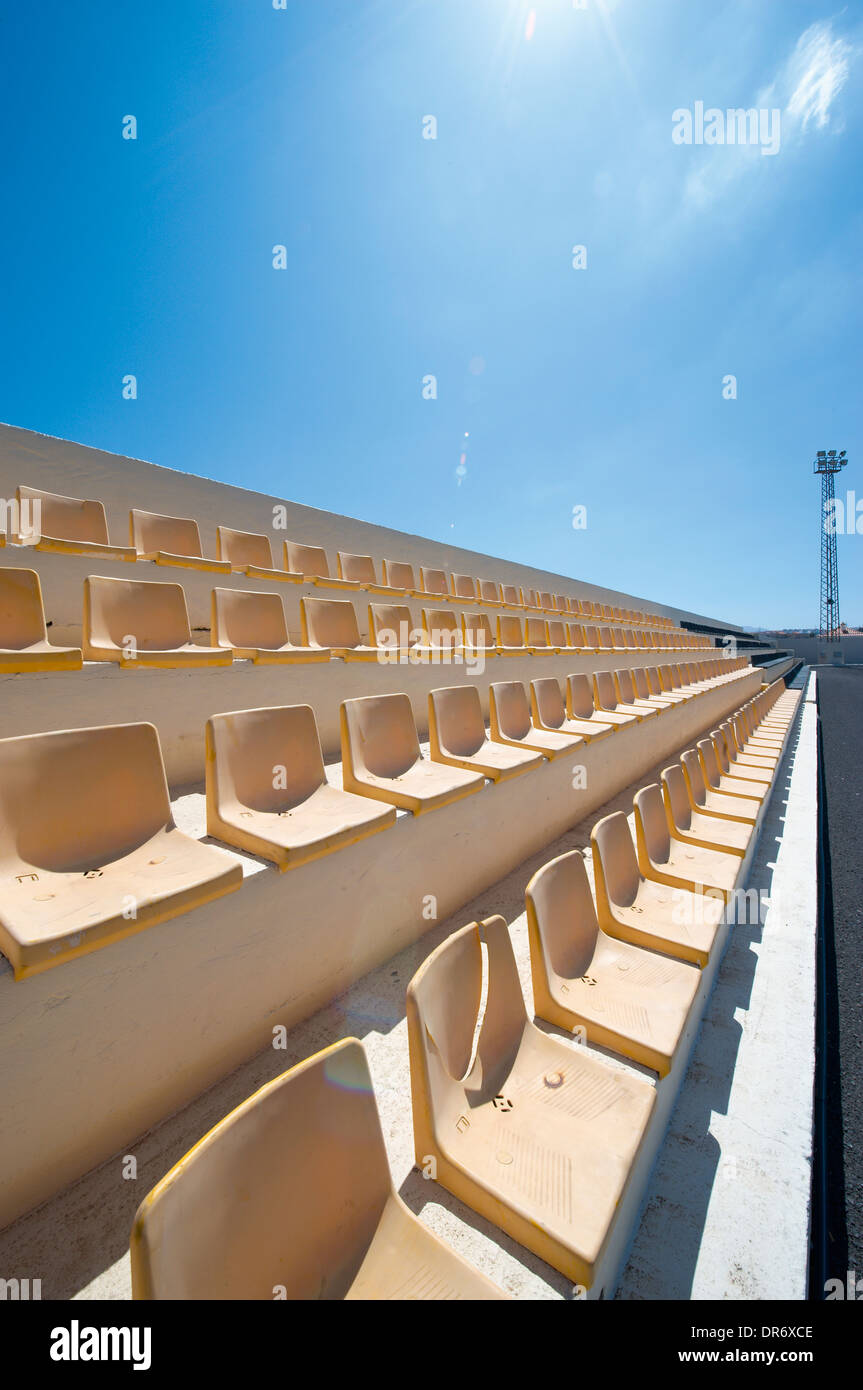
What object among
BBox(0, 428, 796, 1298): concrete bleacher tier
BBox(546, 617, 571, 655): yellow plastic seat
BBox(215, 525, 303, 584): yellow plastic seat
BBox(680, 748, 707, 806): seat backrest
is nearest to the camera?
BBox(0, 428, 796, 1298): concrete bleacher tier

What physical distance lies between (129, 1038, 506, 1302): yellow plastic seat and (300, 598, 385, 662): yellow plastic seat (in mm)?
2354

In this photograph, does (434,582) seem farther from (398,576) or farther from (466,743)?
(466,743)

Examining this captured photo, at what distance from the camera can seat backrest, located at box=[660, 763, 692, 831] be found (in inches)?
101

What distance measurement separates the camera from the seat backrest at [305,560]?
13.8 feet

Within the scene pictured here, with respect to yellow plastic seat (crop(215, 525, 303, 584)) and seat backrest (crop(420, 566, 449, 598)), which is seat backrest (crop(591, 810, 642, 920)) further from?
seat backrest (crop(420, 566, 449, 598))

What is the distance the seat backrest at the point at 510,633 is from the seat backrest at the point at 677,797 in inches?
78.0

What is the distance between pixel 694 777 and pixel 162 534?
3751 millimetres

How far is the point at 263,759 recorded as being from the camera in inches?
68.7

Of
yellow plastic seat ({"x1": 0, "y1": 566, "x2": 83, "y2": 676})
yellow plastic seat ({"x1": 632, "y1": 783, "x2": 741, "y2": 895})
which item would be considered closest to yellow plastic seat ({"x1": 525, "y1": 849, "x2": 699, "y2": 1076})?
yellow plastic seat ({"x1": 632, "y1": 783, "x2": 741, "y2": 895})

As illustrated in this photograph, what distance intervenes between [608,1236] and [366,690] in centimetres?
247
